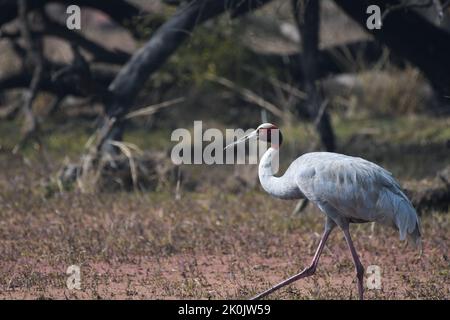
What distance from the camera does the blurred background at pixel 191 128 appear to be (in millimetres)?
8703

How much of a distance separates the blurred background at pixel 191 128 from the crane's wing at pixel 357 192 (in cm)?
59

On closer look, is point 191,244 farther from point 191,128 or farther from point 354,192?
point 191,128

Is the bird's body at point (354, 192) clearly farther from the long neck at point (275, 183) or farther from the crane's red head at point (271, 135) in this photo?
the crane's red head at point (271, 135)

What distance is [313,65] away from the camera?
12.2m

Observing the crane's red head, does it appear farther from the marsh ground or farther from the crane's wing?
the marsh ground

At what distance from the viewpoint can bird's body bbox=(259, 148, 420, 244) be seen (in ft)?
24.7

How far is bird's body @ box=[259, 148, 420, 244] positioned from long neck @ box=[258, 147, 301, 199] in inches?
1.3

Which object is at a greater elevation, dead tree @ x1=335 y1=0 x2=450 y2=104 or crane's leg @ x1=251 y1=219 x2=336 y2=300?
dead tree @ x1=335 y1=0 x2=450 y2=104

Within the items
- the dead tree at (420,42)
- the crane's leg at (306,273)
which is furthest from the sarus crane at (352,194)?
the dead tree at (420,42)

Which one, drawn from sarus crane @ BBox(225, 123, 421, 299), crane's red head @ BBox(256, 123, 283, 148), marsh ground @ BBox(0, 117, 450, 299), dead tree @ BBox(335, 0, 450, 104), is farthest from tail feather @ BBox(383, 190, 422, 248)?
dead tree @ BBox(335, 0, 450, 104)

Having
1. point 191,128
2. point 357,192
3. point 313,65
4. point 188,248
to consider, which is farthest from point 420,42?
point 357,192

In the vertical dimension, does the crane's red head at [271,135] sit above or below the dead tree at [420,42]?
above
